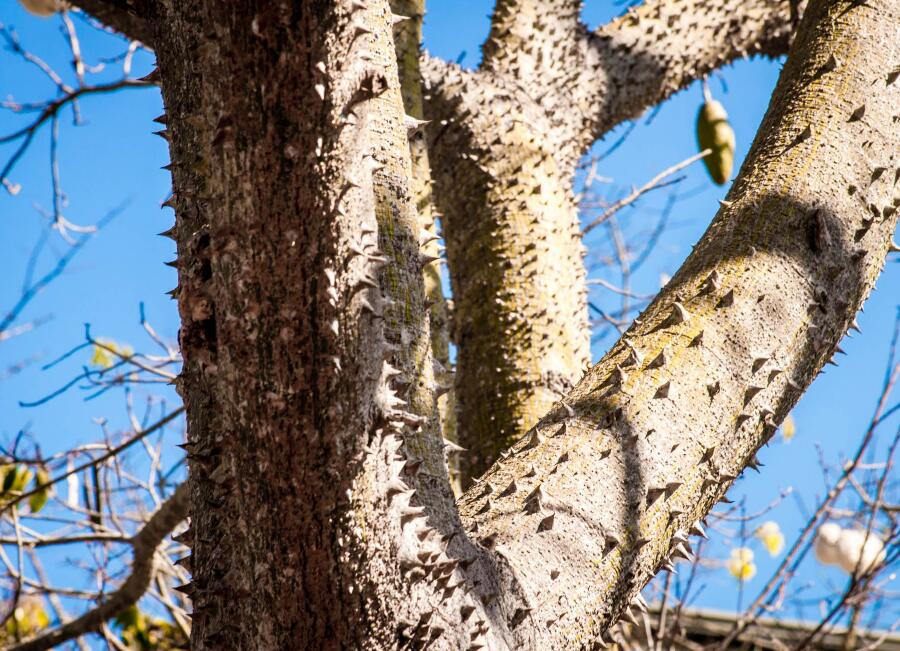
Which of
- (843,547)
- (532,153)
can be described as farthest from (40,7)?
(843,547)

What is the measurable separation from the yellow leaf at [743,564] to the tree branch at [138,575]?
2.00 m

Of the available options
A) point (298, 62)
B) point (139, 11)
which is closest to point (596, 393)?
point (298, 62)

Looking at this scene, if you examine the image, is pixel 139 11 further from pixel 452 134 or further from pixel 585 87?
pixel 585 87

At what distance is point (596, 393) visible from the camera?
115 cm

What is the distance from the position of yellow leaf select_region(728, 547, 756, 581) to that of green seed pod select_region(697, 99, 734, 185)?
138 centimetres

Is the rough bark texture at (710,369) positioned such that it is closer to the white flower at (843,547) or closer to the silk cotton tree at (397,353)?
the silk cotton tree at (397,353)

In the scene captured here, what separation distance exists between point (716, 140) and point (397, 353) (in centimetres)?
223

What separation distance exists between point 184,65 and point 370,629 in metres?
0.61

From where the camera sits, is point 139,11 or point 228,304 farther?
point 139,11

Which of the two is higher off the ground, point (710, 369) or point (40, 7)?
point (40, 7)

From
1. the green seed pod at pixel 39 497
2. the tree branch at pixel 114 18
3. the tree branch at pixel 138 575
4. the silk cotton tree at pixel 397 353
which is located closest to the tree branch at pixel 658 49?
the silk cotton tree at pixel 397 353

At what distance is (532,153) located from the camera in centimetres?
A: 225

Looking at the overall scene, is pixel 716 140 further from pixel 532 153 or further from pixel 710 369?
pixel 710 369

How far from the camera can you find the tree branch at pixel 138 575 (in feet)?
7.32
